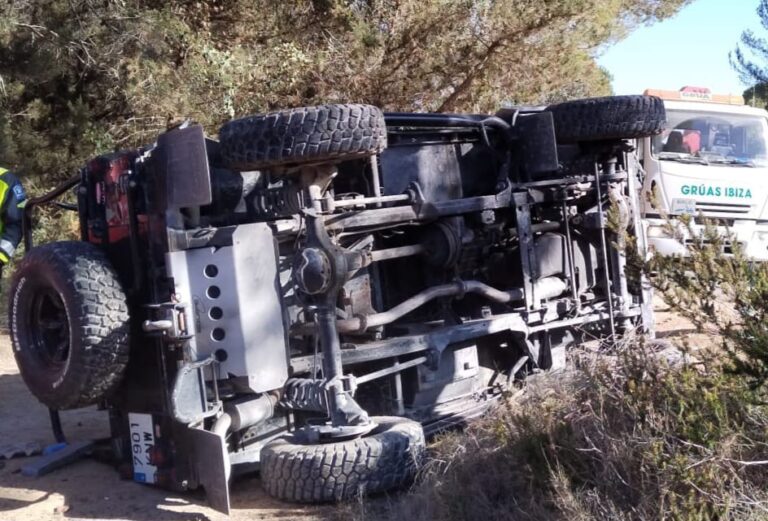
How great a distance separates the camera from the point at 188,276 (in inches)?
176

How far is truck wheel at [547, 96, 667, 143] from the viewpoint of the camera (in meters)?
6.41

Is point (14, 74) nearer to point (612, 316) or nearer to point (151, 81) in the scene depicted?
point (151, 81)

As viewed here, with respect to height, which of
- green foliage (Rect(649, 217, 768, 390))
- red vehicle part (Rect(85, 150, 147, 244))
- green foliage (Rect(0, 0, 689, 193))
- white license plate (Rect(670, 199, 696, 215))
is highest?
green foliage (Rect(0, 0, 689, 193))

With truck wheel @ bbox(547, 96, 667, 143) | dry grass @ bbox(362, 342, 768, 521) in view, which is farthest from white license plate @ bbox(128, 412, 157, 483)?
truck wheel @ bbox(547, 96, 667, 143)

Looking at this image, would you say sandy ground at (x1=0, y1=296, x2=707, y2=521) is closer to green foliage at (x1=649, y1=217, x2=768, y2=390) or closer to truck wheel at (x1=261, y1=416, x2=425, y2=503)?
truck wheel at (x1=261, y1=416, x2=425, y2=503)

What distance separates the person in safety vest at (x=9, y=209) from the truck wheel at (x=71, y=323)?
73.1 inches

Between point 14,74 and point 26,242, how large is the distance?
7.12 meters

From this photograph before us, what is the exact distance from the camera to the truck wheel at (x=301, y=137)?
4367 mm

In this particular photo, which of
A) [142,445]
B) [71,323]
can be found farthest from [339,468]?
[71,323]

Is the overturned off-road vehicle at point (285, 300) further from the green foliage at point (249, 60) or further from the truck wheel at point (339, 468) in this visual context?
the green foliage at point (249, 60)

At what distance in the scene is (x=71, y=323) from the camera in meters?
4.41

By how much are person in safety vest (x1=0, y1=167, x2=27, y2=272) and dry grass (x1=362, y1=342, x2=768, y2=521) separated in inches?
145

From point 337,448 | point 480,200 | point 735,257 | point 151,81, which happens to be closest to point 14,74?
point 151,81

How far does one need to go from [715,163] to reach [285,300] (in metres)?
7.50
